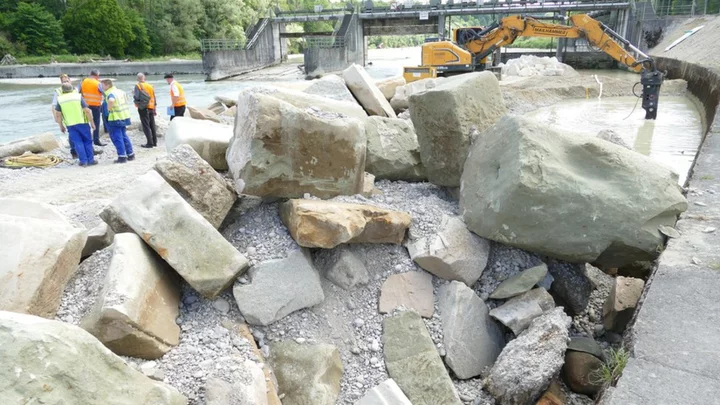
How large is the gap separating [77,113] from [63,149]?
5.56 ft

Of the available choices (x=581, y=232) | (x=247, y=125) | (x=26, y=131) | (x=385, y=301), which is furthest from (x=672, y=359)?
(x=26, y=131)

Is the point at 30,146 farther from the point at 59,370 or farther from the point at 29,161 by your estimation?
the point at 59,370

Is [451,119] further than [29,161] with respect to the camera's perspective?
No

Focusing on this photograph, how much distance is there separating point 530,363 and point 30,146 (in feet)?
30.3

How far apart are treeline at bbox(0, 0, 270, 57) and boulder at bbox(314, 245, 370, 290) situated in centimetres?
4446

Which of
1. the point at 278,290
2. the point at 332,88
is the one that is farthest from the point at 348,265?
the point at 332,88

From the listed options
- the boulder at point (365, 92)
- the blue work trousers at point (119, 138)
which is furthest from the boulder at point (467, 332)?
the blue work trousers at point (119, 138)

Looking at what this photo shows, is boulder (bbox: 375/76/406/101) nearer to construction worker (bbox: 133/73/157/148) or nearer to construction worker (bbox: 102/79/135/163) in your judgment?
construction worker (bbox: 133/73/157/148)

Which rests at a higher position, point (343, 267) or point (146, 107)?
point (146, 107)

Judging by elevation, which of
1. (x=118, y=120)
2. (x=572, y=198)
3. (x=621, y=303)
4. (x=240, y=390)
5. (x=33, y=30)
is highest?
(x=33, y=30)

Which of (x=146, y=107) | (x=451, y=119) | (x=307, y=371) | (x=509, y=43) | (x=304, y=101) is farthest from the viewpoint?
(x=509, y=43)

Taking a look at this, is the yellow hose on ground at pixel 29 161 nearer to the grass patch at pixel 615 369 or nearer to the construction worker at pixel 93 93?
the construction worker at pixel 93 93

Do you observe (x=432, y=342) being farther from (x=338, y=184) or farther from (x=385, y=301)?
(x=338, y=184)

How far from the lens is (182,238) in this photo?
3.09m
